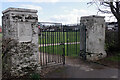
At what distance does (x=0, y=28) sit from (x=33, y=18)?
1483mm

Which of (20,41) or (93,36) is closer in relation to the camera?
(20,41)

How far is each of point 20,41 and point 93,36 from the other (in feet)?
12.3

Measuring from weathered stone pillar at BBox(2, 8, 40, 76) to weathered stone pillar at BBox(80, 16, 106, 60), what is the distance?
9.70ft

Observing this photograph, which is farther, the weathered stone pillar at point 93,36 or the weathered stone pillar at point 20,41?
the weathered stone pillar at point 93,36

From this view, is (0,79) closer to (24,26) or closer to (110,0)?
(24,26)

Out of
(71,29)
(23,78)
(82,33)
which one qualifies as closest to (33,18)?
(23,78)

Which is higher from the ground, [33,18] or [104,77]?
[33,18]

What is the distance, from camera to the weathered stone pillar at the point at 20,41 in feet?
13.8

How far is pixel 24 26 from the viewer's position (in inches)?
171

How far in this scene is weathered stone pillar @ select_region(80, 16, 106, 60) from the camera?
255 inches

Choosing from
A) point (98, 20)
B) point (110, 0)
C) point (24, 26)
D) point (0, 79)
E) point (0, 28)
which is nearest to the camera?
point (0, 79)

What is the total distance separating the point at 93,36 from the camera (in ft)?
21.4

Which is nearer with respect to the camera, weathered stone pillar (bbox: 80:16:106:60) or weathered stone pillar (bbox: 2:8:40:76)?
weathered stone pillar (bbox: 2:8:40:76)

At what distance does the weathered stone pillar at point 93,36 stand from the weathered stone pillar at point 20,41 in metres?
2.96
